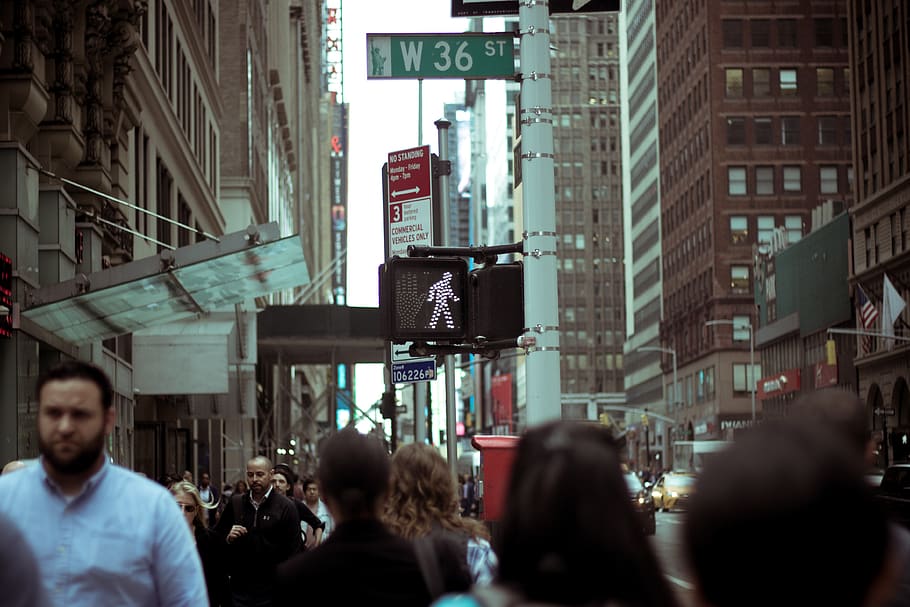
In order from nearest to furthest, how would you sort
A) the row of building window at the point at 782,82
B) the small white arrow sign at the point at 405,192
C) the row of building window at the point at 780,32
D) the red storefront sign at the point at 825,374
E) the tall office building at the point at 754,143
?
the small white arrow sign at the point at 405,192, the red storefront sign at the point at 825,374, the row of building window at the point at 782,82, the tall office building at the point at 754,143, the row of building window at the point at 780,32

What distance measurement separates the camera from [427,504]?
629 cm

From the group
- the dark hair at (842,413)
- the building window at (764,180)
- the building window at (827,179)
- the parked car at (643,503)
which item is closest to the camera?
the dark hair at (842,413)

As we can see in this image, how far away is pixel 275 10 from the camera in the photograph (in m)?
91.3

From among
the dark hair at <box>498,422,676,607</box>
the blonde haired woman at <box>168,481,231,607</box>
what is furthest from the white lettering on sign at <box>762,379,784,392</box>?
the dark hair at <box>498,422,676,607</box>

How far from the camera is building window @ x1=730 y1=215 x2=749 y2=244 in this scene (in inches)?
4456

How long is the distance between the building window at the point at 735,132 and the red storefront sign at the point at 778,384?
1756cm

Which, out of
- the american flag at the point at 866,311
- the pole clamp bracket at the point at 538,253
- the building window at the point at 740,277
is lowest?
the pole clamp bracket at the point at 538,253

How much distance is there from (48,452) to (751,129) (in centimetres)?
11071

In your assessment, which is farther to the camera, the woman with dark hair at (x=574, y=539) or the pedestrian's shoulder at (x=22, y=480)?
the pedestrian's shoulder at (x=22, y=480)

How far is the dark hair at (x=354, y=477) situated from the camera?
A: 5.02 meters

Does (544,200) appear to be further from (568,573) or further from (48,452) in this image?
(568,573)

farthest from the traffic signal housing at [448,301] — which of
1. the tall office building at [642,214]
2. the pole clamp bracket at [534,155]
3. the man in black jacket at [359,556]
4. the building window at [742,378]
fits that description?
the tall office building at [642,214]

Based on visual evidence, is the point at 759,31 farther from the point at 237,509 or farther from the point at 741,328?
the point at 237,509

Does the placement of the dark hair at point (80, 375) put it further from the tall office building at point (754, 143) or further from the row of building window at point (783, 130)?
the row of building window at point (783, 130)
